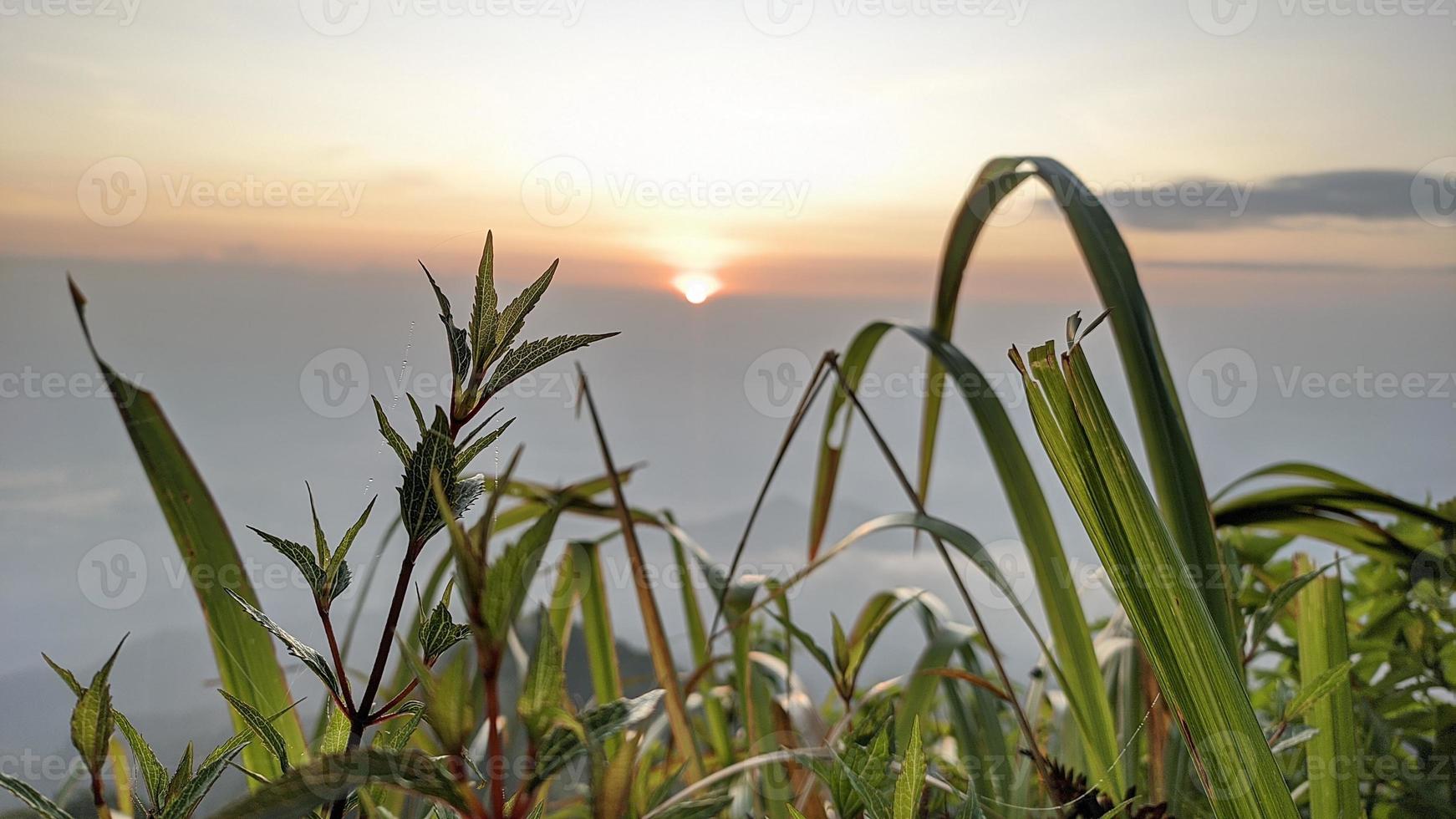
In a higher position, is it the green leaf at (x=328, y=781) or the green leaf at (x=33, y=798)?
the green leaf at (x=328, y=781)

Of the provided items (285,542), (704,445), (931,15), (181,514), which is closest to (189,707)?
(181,514)

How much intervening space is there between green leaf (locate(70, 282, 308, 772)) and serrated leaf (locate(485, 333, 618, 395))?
0.74 feet

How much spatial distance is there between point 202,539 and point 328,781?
0.91 feet


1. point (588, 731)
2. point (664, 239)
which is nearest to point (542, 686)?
point (588, 731)

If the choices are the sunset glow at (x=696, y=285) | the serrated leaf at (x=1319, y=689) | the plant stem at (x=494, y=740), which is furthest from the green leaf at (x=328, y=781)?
the sunset glow at (x=696, y=285)

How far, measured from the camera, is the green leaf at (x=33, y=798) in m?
0.13

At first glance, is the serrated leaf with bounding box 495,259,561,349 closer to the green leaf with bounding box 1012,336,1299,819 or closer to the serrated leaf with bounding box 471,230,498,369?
the serrated leaf with bounding box 471,230,498,369

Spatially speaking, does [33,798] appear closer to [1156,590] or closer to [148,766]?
[148,766]

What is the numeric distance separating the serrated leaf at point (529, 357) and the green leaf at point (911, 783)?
0.11 m

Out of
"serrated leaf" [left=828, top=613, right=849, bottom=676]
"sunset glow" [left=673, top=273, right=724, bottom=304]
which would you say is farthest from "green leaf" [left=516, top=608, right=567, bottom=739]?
"sunset glow" [left=673, top=273, right=724, bottom=304]

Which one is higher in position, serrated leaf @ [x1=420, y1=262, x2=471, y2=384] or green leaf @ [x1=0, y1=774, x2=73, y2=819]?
serrated leaf @ [x1=420, y1=262, x2=471, y2=384]

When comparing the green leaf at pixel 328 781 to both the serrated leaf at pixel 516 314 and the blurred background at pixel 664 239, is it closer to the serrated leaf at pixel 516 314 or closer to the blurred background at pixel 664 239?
the serrated leaf at pixel 516 314

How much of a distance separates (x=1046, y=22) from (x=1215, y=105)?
48 cm

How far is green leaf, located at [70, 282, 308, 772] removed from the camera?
0.32 metres
